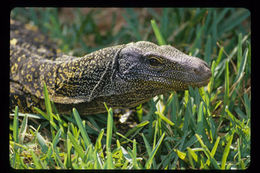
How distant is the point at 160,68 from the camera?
7.89 ft

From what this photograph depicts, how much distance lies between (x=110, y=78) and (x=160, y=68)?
379mm

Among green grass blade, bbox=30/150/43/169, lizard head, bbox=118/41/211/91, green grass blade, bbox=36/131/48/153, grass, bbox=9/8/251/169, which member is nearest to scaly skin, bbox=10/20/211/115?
lizard head, bbox=118/41/211/91

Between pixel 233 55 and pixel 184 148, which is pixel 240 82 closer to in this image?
pixel 233 55

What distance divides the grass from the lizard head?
203 mm

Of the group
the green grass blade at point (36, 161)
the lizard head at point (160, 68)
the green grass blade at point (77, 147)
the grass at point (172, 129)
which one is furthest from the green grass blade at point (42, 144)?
the lizard head at point (160, 68)

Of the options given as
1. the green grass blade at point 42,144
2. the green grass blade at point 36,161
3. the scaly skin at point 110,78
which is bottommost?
the green grass blade at point 36,161

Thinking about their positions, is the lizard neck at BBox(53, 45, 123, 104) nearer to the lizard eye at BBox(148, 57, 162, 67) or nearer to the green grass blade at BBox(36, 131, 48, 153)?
the lizard eye at BBox(148, 57, 162, 67)

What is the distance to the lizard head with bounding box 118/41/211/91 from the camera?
236cm

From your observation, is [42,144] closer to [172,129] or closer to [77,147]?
Result: [77,147]

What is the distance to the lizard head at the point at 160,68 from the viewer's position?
2.36 meters

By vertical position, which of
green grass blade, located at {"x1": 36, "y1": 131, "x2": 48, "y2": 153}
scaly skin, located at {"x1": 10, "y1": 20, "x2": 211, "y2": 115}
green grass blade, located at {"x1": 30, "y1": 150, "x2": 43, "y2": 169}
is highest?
scaly skin, located at {"x1": 10, "y1": 20, "x2": 211, "y2": 115}

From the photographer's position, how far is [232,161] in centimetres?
224

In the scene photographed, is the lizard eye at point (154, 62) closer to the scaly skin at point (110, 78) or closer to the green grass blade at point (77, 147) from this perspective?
the scaly skin at point (110, 78)

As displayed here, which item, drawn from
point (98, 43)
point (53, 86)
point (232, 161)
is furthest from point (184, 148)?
point (98, 43)
